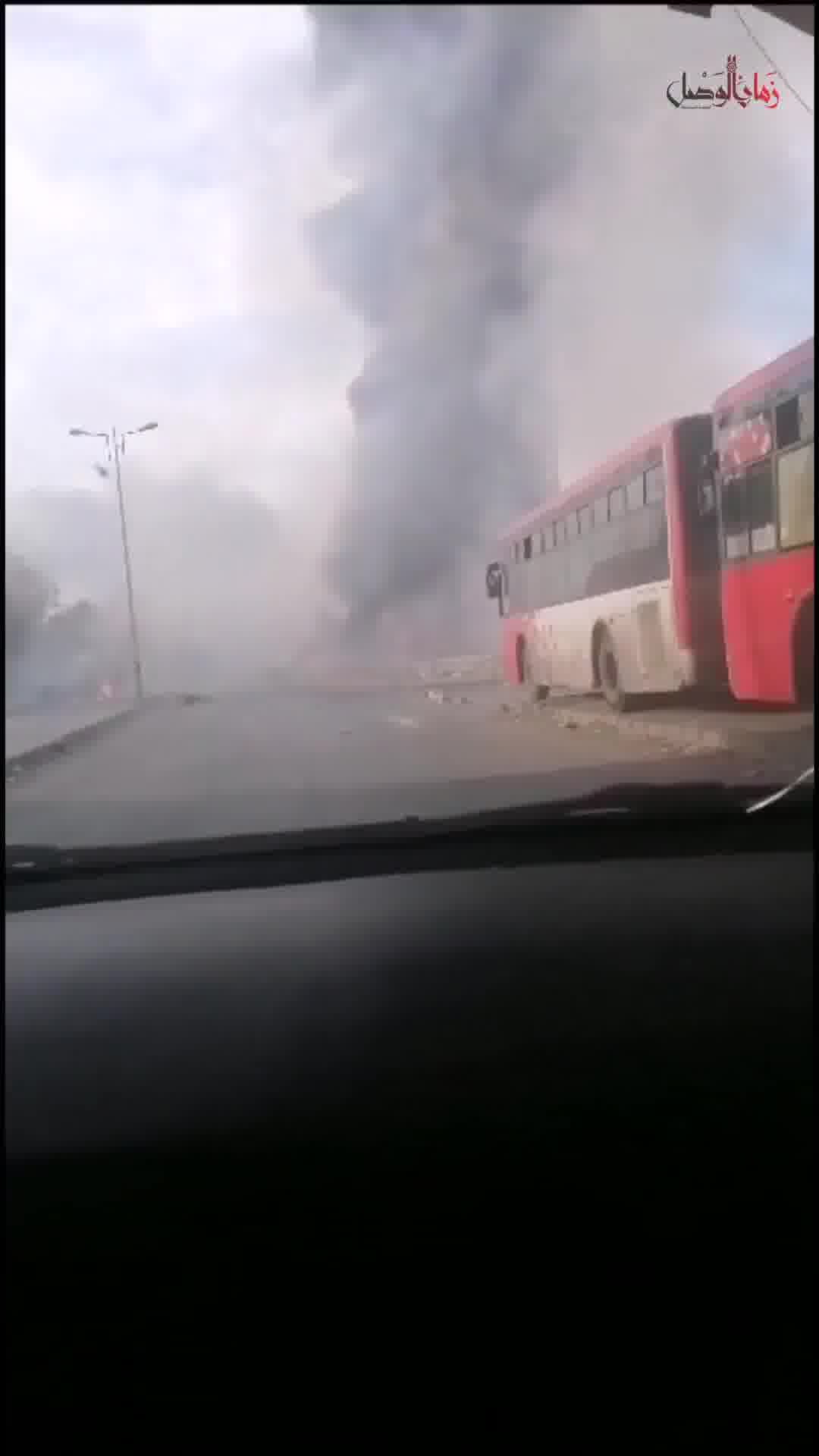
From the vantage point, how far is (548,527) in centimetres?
540

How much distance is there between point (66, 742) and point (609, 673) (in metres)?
2.79

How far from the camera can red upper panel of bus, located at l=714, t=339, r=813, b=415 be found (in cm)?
455

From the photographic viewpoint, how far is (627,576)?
585 cm

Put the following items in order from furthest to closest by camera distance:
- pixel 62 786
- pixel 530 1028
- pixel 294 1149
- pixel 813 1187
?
pixel 62 786
pixel 530 1028
pixel 294 1149
pixel 813 1187

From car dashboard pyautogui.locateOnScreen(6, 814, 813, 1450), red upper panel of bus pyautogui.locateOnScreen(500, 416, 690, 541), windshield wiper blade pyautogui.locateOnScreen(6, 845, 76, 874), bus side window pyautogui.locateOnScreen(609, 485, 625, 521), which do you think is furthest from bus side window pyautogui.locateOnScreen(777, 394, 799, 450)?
windshield wiper blade pyautogui.locateOnScreen(6, 845, 76, 874)

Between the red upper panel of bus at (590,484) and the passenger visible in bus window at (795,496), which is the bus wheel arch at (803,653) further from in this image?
the red upper panel of bus at (590,484)

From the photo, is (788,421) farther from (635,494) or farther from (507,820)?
(507,820)

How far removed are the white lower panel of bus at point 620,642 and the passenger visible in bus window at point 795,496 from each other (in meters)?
0.68

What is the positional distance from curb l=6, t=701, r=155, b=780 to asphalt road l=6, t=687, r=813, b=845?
0.12ft

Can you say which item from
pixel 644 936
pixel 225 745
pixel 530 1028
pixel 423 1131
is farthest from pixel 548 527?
pixel 423 1131

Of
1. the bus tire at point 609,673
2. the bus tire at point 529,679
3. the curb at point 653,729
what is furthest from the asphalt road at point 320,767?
the bus tire at point 609,673

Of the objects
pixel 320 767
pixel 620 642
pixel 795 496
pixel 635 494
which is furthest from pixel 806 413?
pixel 320 767

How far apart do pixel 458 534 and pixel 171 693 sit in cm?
170

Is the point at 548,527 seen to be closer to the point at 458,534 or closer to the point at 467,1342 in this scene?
the point at 458,534
